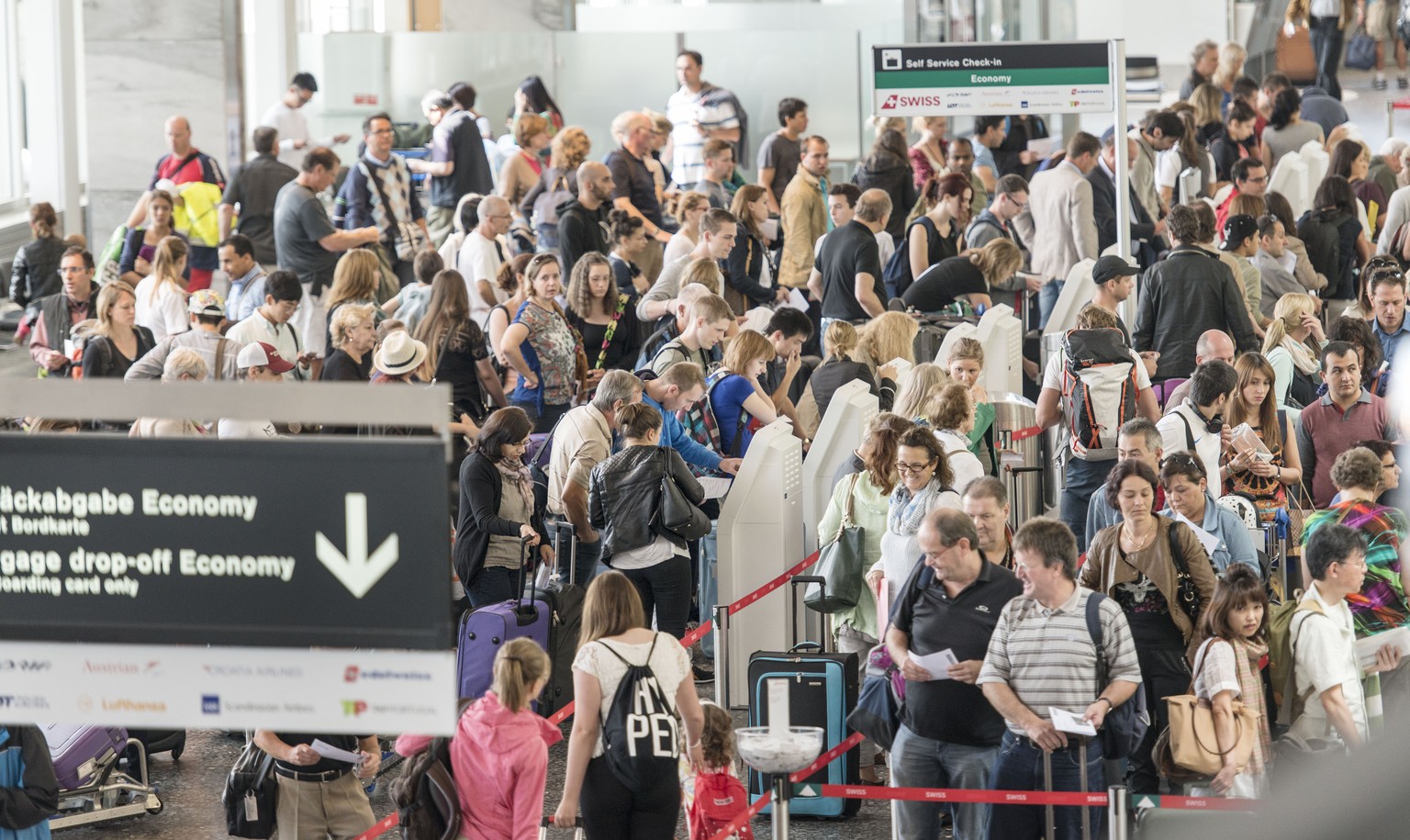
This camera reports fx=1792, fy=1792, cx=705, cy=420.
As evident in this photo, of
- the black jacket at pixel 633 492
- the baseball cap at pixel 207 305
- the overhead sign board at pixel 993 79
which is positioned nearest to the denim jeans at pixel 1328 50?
the overhead sign board at pixel 993 79

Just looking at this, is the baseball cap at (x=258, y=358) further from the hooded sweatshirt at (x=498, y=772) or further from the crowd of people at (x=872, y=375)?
the hooded sweatshirt at (x=498, y=772)

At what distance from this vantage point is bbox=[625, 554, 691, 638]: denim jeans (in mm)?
8062

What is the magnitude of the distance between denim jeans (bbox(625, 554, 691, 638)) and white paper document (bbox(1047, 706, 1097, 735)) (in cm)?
277

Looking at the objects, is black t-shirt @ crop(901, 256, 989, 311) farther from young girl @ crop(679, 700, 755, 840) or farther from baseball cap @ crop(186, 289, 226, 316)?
young girl @ crop(679, 700, 755, 840)

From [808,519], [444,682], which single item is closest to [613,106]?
[808,519]

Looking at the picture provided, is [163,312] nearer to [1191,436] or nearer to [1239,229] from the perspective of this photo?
[1191,436]

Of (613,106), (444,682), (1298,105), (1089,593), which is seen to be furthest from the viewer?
(613,106)

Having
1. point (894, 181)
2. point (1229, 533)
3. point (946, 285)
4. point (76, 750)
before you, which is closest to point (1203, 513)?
point (1229, 533)

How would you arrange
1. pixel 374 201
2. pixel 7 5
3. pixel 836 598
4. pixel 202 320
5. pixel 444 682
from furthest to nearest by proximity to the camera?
pixel 7 5, pixel 374 201, pixel 202 320, pixel 836 598, pixel 444 682

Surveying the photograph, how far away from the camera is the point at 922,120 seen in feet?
55.8

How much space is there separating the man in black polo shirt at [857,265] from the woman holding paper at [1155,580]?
18.1ft

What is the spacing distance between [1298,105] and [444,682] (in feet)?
47.5

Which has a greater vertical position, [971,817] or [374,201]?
[374,201]

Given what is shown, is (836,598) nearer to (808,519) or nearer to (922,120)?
(808,519)
